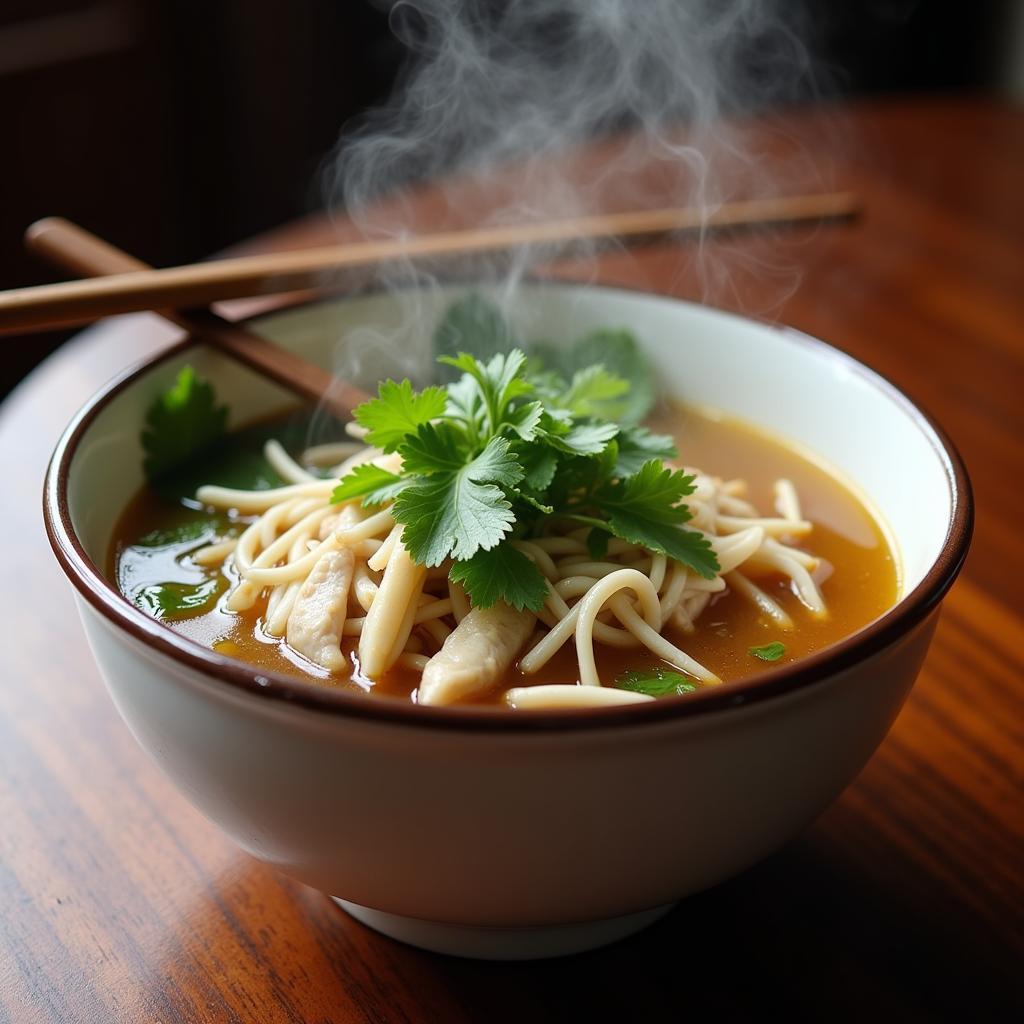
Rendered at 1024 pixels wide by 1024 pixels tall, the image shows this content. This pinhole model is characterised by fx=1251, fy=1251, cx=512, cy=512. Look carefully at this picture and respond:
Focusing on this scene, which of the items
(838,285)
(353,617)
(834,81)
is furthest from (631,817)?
(834,81)

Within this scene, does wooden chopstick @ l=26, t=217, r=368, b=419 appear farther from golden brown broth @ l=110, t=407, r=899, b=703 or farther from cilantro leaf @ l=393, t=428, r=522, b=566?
cilantro leaf @ l=393, t=428, r=522, b=566

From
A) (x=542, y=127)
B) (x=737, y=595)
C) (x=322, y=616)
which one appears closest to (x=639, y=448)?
(x=737, y=595)

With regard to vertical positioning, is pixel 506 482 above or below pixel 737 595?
above

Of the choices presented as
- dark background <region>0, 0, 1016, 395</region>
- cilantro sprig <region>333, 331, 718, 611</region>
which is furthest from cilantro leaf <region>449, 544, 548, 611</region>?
dark background <region>0, 0, 1016, 395</region>

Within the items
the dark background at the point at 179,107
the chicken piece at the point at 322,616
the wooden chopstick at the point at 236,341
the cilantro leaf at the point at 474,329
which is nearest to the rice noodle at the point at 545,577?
the chicken piece at the point at 322,616

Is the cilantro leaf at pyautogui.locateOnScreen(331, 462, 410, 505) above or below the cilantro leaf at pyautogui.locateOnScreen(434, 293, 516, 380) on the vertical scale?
above

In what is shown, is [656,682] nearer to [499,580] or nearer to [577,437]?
[499,580]
